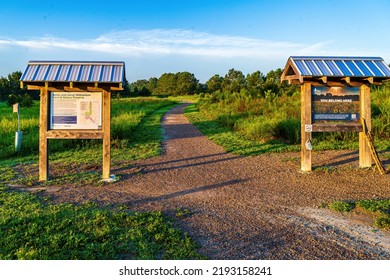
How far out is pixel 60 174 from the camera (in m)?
8.14

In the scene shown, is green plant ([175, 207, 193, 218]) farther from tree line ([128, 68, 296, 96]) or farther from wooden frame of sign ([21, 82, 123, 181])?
tree line ([128, 68, 296, 96])

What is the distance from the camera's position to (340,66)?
810cm

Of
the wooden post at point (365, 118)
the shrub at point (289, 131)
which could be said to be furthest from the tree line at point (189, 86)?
the wooden post at point (365, 118)

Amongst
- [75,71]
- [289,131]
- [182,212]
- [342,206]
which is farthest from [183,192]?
[289,131]

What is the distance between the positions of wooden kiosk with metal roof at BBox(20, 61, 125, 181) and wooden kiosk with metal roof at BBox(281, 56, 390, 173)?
13.9ft

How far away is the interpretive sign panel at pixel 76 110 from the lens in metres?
7.77

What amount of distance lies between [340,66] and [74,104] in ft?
19.6

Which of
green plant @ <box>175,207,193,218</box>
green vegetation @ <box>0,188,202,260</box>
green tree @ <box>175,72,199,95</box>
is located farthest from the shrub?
green tree @ <box>175,72,199,95</box>

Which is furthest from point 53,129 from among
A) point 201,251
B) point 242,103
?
point 242,103

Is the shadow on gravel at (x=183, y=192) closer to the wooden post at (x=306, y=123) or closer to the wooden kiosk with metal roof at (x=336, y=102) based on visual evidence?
the wooden post at (x=306, y=123)

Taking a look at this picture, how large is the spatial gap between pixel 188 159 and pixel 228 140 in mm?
3864

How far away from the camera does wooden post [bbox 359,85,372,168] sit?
8375 mm

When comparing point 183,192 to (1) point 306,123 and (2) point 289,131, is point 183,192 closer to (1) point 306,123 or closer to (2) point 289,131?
(1) point 306,123
